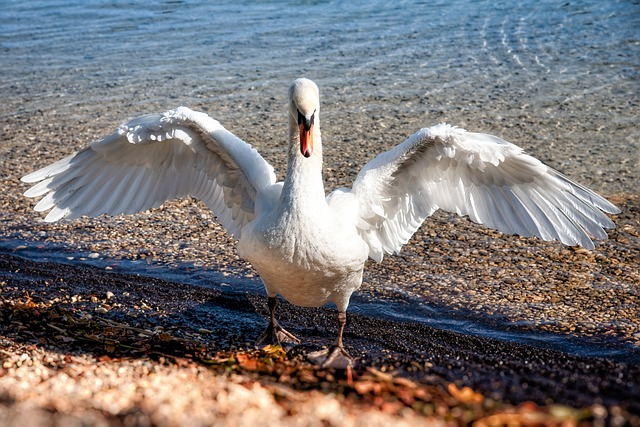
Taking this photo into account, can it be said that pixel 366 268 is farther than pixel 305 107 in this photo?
Yes

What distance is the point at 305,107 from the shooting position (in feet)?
16.7

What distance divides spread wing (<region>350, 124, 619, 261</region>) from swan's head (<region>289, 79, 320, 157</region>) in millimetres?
832

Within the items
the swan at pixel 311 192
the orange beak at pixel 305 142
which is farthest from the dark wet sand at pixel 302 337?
the orange beak at pixel 305 142

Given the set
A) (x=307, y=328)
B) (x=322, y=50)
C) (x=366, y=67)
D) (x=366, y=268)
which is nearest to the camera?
(x=307, y=328)

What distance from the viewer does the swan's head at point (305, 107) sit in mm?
5055

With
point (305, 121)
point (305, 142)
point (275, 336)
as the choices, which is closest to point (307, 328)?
point (275, 336)

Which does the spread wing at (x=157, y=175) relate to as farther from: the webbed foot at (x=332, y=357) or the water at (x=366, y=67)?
the water at (x=366, y=67)

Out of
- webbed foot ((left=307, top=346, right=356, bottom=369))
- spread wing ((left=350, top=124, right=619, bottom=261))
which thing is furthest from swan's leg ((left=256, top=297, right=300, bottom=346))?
spread wing ((left=350, top=124, right=619, bottom=261))

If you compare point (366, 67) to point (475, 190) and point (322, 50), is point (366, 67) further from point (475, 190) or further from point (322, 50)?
point (475, 190)

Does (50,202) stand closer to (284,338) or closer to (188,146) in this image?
(188,146)

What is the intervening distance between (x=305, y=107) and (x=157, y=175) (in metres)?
1.87

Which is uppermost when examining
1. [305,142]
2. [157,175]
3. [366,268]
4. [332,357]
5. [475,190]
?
[305,142]

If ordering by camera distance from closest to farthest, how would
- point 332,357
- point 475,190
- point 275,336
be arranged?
point 332,357, point 275,336, point 475,190

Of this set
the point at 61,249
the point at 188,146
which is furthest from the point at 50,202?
the point at 61,249
